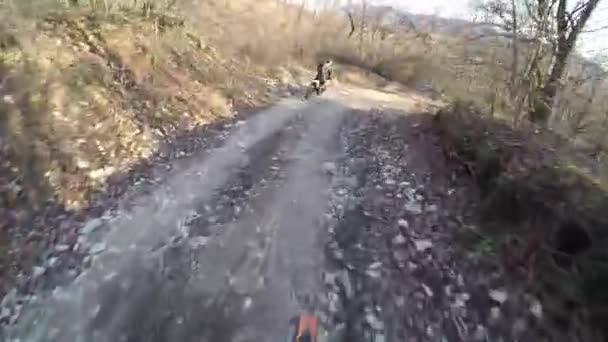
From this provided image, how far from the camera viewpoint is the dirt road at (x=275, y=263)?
195 inches

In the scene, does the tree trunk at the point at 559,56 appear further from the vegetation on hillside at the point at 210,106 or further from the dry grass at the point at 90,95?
the dry grass at the point at 90,95

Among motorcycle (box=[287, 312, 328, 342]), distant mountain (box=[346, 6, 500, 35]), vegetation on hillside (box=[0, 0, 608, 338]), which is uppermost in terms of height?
distant mountain (box=[346, 6, 500, 35])

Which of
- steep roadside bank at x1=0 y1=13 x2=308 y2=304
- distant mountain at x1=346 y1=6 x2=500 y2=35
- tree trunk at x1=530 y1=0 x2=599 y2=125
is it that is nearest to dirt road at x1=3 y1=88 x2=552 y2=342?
steep roadside bank at x1=0 y1=13 x2=308 y2=304

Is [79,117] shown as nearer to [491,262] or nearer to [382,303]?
[382,303]

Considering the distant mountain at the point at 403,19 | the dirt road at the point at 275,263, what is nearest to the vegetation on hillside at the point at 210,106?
the dirt road at the point at 275,263

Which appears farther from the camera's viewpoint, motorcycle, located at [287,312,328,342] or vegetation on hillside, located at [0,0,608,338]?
vegetation on hillside, located at [0,0,608,338]

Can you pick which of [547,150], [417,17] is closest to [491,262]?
[547,150]

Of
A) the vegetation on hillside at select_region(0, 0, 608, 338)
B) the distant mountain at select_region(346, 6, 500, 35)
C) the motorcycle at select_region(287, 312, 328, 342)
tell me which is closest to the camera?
the motorcycle at select_region(287, 312, 328, 342)

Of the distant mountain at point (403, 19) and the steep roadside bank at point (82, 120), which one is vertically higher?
the distant mountain at point (403, 19)

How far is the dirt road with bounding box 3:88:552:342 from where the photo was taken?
4961 millimetres

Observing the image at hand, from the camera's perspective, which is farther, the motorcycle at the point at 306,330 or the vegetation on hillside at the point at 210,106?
the vegetation on hillside at the point at 210,106

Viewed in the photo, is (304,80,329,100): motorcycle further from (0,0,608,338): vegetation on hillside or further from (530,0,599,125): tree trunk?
(530,0,599,125): tree trunk

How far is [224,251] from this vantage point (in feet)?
20.2

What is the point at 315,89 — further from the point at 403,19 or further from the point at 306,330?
the point at 403,19
